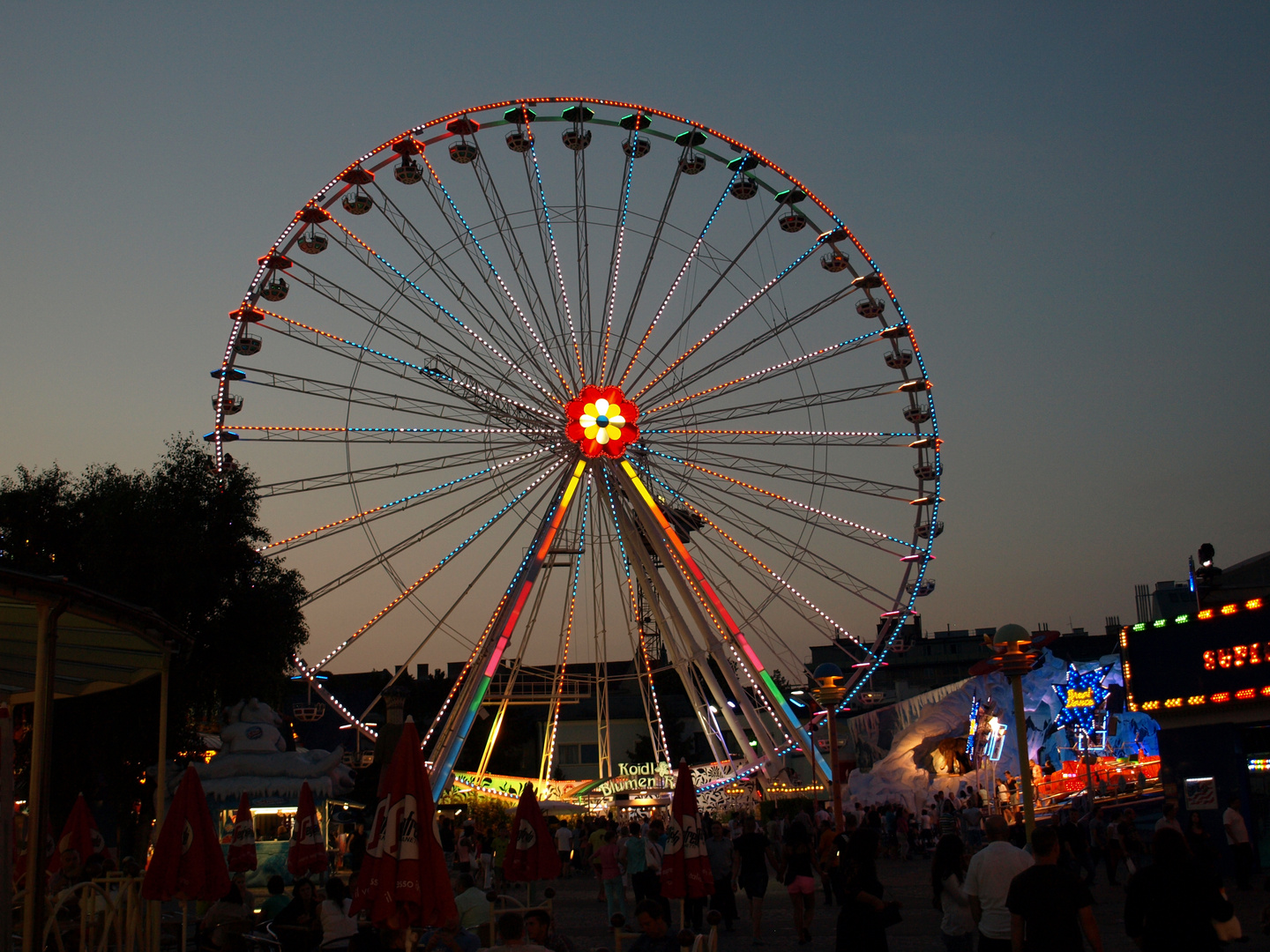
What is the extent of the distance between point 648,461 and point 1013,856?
1742 centimetres

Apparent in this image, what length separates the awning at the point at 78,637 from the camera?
7.16 meters

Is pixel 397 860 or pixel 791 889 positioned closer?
pixel 397 860

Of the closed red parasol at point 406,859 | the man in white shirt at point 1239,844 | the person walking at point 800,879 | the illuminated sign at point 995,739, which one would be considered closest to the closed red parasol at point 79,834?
the closed red parasol at point 406,859

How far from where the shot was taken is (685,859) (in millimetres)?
11750

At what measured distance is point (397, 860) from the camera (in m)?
8.68

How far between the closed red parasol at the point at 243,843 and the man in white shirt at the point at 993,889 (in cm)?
1322

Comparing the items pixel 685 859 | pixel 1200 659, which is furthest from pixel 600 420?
pixel 685 859

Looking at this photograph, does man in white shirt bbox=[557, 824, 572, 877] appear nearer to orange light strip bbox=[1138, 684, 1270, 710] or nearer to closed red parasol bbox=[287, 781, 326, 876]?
closed red parasol bbox=[287, 781, 326, 876]

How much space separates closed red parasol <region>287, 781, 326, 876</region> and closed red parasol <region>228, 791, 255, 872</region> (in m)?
0.60

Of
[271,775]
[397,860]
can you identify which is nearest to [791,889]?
[397,860]

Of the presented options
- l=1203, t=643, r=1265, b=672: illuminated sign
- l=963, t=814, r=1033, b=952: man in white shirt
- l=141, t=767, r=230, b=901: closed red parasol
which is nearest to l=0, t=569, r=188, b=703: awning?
l=141, t=767, r=230, b=901: closed red parasol

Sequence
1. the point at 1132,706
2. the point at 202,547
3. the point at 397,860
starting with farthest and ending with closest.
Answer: the point at 202,547 < the point at 1132,706 < the point at 397,860

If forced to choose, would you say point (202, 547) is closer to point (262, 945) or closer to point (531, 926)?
point (262, 945)

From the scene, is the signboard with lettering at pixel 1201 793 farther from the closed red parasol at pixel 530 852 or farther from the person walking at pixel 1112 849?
the closed red parasol at pixel 530 852
